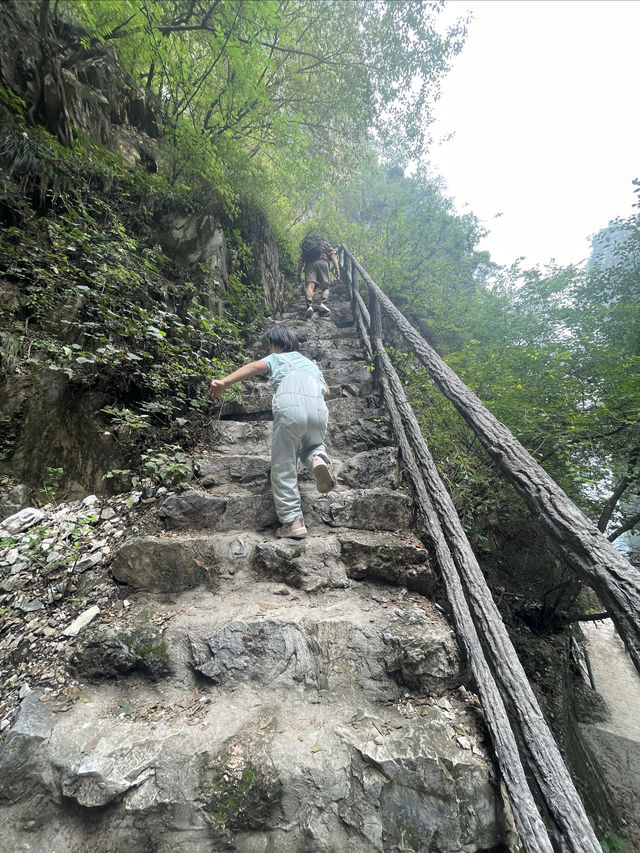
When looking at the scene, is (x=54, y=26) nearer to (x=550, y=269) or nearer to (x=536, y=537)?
(x=536, y=537)

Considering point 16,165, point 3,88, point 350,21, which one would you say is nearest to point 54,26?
point 3,88

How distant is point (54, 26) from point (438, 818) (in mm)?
7015

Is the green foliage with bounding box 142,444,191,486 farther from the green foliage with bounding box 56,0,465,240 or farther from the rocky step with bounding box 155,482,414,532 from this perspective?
the green foliage with bounding box 56,0,465,240

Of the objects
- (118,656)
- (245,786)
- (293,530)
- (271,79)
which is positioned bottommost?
(245,786)

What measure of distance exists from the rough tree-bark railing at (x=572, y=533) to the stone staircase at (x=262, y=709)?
710mm

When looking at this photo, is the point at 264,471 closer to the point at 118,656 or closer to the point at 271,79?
the point at 118,656

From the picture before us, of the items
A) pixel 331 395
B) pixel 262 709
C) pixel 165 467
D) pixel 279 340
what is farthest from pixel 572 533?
pixel 331 395

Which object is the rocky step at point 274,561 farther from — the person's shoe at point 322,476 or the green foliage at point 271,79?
the green foliage at point 271,79

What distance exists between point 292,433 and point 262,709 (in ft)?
4.68

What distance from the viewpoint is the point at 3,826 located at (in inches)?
41.9

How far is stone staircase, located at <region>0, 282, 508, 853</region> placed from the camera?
1071mm

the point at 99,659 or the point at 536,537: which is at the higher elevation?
the point at 536,537

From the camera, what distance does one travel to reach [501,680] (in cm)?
132

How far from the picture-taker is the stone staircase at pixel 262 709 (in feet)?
3.51
